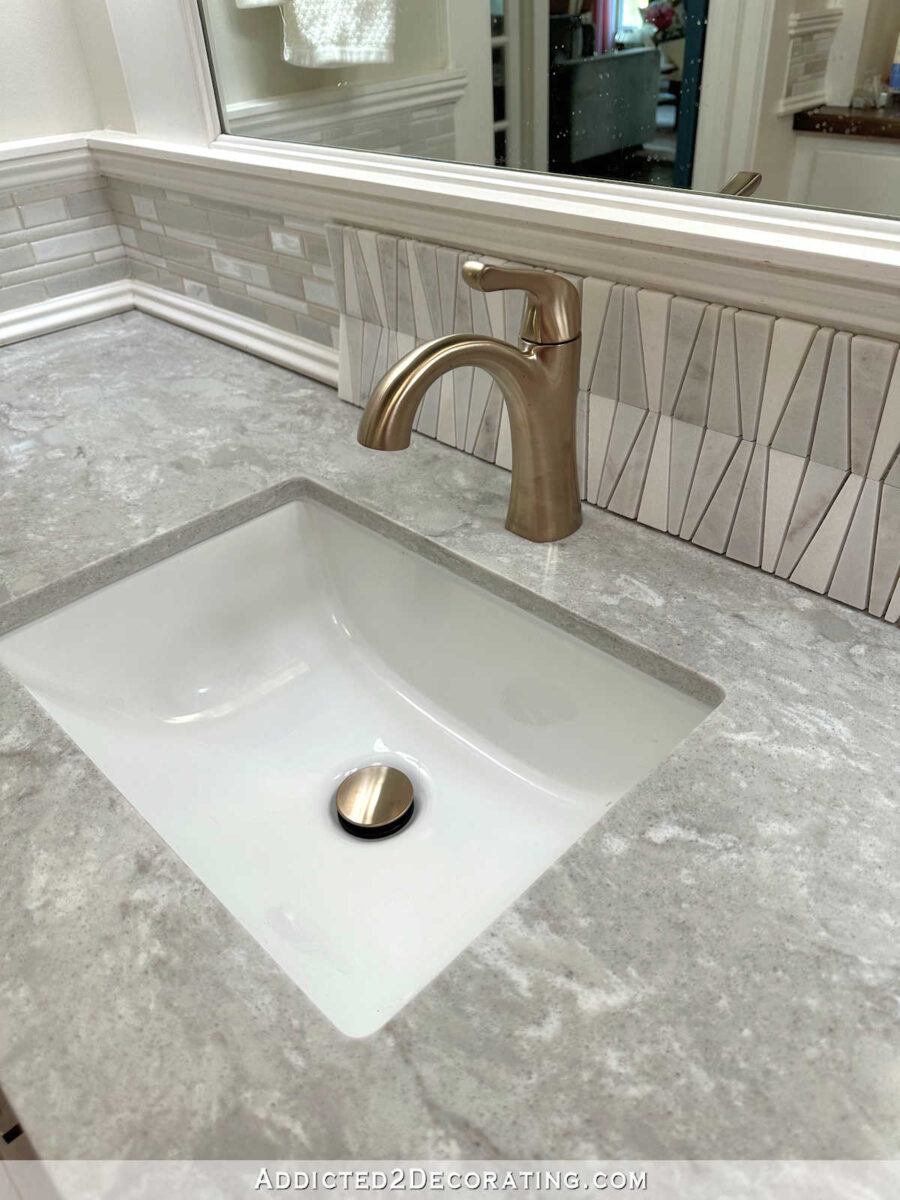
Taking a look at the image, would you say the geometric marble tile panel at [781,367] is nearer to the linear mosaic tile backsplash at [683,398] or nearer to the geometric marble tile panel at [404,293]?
the linear mosaic tile backsplash at [683,398]

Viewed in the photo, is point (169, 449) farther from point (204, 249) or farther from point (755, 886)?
point (755, 886)

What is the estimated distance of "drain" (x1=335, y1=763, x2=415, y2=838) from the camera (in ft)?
2.10

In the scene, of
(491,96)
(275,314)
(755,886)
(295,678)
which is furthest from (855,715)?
(275,314)

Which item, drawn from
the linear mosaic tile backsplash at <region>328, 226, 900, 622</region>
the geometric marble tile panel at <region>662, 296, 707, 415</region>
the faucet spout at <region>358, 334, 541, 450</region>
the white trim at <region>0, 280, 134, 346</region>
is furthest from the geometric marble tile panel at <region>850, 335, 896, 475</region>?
the white trim at <region>0, 280, 134, 346</region>

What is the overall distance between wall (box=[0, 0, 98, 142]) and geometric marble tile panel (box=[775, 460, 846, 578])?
1.07 metres

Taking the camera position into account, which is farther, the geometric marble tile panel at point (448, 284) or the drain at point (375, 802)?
the geometric marble tile panel at point (448, 284)

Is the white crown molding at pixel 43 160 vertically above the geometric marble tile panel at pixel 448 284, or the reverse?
the white crown molding at pixel 43 160

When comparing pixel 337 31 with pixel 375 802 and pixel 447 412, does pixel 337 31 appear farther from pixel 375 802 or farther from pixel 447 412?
pixel 375 802

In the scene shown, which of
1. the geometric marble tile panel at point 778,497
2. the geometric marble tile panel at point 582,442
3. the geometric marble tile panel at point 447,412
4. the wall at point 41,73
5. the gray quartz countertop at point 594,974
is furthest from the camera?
the wall at point 41,73

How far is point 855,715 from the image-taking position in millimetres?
525

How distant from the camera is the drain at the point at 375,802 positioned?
2.10 feet

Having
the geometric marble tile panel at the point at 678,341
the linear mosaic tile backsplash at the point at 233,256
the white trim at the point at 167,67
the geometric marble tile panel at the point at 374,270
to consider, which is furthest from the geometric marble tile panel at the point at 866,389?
the white trim at the point at 167,67

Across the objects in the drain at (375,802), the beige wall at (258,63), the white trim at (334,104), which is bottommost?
the drain at (375,802)

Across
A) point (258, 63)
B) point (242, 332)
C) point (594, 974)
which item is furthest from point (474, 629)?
point (258, 63)
